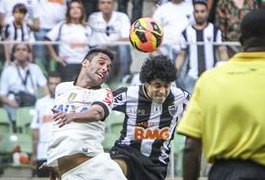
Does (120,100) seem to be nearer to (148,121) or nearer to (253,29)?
(148,121)

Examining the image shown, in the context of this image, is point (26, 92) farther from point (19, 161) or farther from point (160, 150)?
point (160, 150)

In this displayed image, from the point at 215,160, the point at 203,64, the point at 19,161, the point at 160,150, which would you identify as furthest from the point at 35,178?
the point at 215,160

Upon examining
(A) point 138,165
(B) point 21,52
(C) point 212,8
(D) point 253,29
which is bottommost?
(A) point 138,165

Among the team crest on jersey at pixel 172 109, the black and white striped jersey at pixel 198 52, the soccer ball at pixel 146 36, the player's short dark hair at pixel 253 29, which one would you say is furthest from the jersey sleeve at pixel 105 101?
the black and white striped jersey at pixel 198 52

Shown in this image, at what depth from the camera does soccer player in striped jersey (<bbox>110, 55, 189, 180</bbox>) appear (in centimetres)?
923

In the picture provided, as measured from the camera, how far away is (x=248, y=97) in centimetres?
577

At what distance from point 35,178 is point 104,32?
2.60m

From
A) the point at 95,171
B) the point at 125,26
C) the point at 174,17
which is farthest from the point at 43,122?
the point at 95,171

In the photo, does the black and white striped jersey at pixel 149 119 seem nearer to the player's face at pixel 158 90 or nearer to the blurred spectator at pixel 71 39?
the player's face at pixel 158 90

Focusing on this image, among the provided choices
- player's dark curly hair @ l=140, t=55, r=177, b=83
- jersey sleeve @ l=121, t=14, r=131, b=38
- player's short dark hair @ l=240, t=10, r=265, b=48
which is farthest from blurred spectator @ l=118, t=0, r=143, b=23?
player's short dark hair @ l=240, t=10, r=265, b=48

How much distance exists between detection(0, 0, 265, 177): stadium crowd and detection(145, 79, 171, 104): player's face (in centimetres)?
320

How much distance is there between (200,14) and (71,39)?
1.87m

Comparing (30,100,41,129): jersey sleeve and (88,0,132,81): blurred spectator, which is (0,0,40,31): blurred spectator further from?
(30,100,41,129): jersey sleeve

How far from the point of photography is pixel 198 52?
13.3 meters
